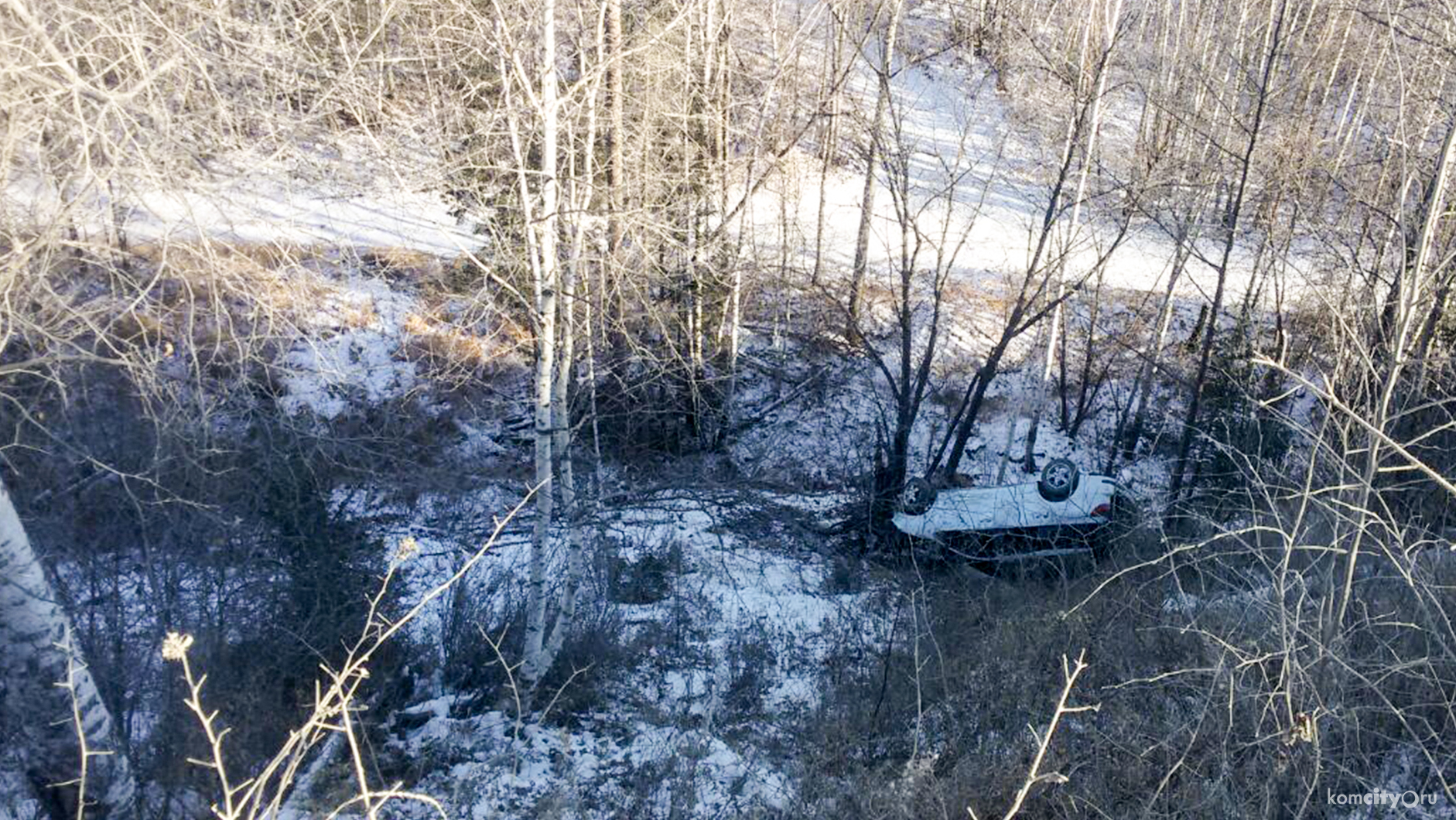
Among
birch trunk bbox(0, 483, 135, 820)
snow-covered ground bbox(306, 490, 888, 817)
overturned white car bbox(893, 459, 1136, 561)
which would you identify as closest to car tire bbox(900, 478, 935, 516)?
overturned white car bbox(893, 459, 1136, 561)

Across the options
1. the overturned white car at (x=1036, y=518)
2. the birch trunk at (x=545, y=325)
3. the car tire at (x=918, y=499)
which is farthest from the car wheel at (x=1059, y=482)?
the birch trunk at (x=545, y=325)

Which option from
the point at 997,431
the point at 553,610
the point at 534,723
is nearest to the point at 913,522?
the point at 553,610

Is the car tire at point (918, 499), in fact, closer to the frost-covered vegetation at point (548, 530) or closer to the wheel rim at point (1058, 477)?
the frost-covered vegetation at point (548, 530)

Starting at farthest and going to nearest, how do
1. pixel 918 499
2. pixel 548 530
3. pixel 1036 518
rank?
pixel 918 499 → pixel 1036 518 → pixel 548 530

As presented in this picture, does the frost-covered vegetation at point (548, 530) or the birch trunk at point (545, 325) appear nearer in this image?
the frost-covered vegetation at point (548, 530)

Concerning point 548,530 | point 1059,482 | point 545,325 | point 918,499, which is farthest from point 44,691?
point 1059,482

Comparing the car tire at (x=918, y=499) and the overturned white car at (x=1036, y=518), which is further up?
the overturned white car at (x=1036, y=518)

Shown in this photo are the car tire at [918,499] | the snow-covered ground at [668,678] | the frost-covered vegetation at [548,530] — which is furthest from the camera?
the car tire at [918,499]

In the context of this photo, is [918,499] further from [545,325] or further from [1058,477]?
[545,325]
